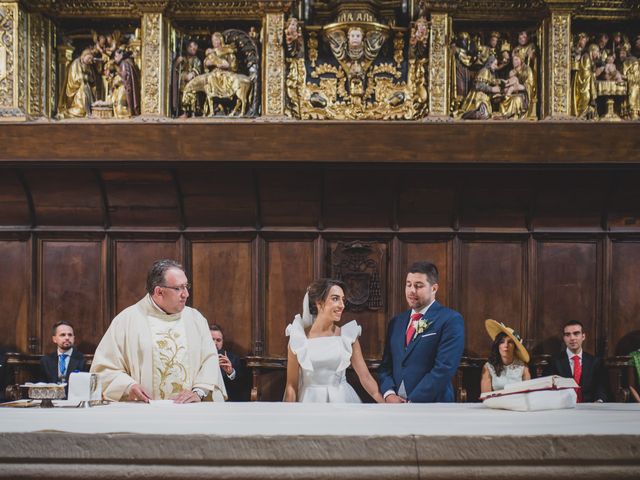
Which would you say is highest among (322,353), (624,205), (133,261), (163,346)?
(624,205)

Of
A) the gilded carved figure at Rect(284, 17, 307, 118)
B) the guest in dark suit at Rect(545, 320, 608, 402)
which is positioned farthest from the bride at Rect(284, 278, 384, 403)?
the gilded carved figure at Rect(284, 17, 307, 118)

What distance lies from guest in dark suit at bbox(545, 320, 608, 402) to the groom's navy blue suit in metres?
2.90

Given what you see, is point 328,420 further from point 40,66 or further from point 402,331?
point 40,66

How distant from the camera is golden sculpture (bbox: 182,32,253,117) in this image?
8547mm

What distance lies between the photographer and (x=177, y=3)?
8586 mm

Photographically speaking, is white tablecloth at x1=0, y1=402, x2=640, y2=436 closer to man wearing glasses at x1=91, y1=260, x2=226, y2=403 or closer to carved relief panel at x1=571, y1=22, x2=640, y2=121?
man wearing glasses at x1=91, y1=260, x2=226, y2=403

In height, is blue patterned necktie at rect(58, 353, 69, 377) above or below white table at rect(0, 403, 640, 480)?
below

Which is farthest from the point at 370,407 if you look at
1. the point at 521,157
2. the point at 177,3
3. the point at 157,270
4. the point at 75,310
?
the point at 177,3

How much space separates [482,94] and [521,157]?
100cm

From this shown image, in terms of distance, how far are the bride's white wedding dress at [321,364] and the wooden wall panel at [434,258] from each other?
9.46 ft

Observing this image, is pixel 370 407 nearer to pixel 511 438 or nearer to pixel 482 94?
pixel 511 438

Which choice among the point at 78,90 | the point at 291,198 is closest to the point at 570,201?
the point at 291,198

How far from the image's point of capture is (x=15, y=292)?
848 centimetres

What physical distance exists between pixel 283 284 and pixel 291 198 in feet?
3.09
